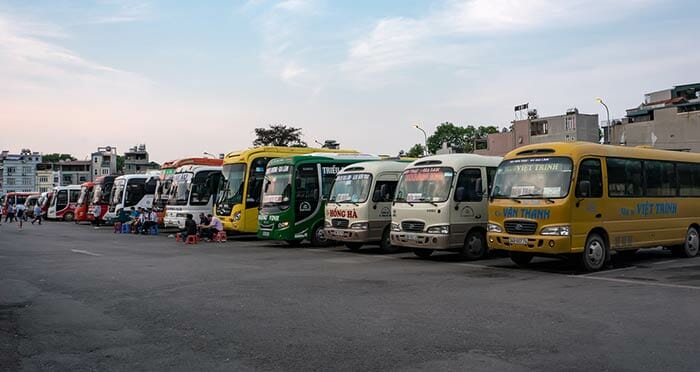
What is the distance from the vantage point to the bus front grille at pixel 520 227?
43.3 feet

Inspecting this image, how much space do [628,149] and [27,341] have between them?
1341 centimetres

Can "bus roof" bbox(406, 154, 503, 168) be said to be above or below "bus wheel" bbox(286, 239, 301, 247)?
above

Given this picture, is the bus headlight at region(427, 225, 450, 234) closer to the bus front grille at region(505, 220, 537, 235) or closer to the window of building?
the bus front grille at region(505, 220, 537, 235)

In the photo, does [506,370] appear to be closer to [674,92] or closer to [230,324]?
[230,324]

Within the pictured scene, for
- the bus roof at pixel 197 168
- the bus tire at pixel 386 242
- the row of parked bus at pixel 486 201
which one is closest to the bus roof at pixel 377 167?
the row of parked bus at pixel 486 201

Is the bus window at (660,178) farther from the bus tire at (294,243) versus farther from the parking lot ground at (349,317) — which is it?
the bus tire at (294,243)

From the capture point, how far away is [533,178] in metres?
13.6

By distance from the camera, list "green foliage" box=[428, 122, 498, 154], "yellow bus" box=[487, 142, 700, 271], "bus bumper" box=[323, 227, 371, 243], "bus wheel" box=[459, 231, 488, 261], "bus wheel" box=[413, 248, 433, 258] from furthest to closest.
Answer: "green foliage" box=[428, 122, 498, 154]
"bus bumper" box=[323, 227, 371, 243]
"bus wheel" box=[413, 248, 433, 258]
"bus wheel" box=[459, 231, 488, 261]
"yellow bus" box=[487, 142, 700, 271]

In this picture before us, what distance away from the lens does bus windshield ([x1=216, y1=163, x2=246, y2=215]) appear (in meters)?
23.6

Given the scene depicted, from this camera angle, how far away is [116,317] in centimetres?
848

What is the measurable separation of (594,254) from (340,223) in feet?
25.7

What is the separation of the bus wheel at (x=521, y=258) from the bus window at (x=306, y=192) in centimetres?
819

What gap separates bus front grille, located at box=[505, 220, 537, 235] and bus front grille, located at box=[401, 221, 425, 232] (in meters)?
2.72

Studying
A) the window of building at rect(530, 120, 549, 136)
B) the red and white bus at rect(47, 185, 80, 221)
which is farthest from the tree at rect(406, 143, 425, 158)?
the red and white bus at rect(47, 185, 80, 221)
